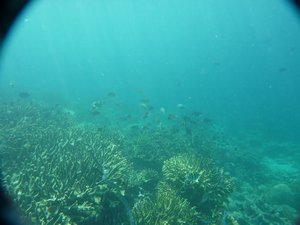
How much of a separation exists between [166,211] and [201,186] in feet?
5.71

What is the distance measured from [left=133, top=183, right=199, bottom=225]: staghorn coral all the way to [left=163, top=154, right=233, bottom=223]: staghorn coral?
54cm

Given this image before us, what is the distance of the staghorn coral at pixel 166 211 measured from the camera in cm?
785

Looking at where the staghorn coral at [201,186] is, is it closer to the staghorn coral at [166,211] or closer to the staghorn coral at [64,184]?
the staghorn coral at [166,211]

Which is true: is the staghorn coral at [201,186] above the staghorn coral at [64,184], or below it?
below

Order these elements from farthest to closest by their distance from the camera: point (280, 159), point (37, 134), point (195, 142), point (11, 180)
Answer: point (280, 159) < point (195, 142) < point (37, 134) < point (11, 180)

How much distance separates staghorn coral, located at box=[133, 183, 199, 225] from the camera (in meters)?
7.85

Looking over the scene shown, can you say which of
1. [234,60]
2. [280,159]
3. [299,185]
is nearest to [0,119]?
[299,185]

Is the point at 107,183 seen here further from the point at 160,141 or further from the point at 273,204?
the point at 273,204

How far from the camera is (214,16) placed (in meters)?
136

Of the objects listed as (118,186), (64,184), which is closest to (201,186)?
(118,186)

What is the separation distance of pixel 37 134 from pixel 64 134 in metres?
1.12

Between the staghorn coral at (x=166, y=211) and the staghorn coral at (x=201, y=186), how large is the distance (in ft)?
1.77

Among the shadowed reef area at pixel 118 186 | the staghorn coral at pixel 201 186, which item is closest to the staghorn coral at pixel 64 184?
the shadowed reef area at pixel 118 186

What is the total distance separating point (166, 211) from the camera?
812 cm
